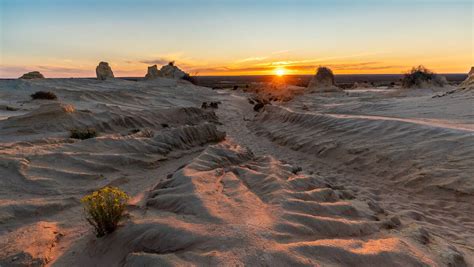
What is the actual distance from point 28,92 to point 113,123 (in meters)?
12.1

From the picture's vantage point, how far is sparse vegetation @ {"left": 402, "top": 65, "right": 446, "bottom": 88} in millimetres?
30672

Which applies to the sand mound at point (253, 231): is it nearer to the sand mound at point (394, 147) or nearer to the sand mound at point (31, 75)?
the sand mound at point (394, 147)

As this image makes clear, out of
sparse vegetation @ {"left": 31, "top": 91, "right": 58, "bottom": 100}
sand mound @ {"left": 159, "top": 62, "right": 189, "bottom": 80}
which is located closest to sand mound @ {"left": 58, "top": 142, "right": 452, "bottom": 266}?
sparse vegetation @ {"left": 31, "top": 91, "right": 58, "bottom": 100}

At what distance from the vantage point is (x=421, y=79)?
30.8m

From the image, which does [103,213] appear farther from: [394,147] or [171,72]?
[171,72]

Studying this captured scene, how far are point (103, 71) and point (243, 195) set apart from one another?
4689 centimetres

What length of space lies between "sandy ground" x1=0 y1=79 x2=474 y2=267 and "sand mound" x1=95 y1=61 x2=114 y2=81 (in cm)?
3604

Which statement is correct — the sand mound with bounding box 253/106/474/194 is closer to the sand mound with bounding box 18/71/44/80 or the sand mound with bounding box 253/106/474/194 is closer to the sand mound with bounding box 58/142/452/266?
the sand mound with bounding box 58/142/452/266

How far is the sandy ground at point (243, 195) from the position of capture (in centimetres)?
439

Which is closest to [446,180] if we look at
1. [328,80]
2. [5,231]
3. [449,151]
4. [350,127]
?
[449,151]

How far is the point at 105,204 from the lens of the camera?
4.90 metres

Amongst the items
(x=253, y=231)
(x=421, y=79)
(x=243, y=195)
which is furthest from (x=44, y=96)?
(x=421, y=79)

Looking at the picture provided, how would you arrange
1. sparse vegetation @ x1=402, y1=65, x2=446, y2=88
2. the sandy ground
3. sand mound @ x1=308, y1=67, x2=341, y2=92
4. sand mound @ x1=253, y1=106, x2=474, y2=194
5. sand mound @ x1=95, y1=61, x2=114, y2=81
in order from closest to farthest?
the sandy ground, sand mound @ x1=253, y1=106, x2=474, y2=194, sparse vegetation @ x1=402, y1=65, x2=446, y2=88, sand mound @ x1=308, y1=67, x2=341, y2=92, sand mound @ x1=95, y1=61, x2=114, y2=81

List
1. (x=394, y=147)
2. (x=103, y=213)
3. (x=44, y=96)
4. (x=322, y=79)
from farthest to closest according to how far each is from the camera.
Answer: (x=322, y=79) < (x=44, y=96) < (x=394, y=147) < (x=103, y=213)
